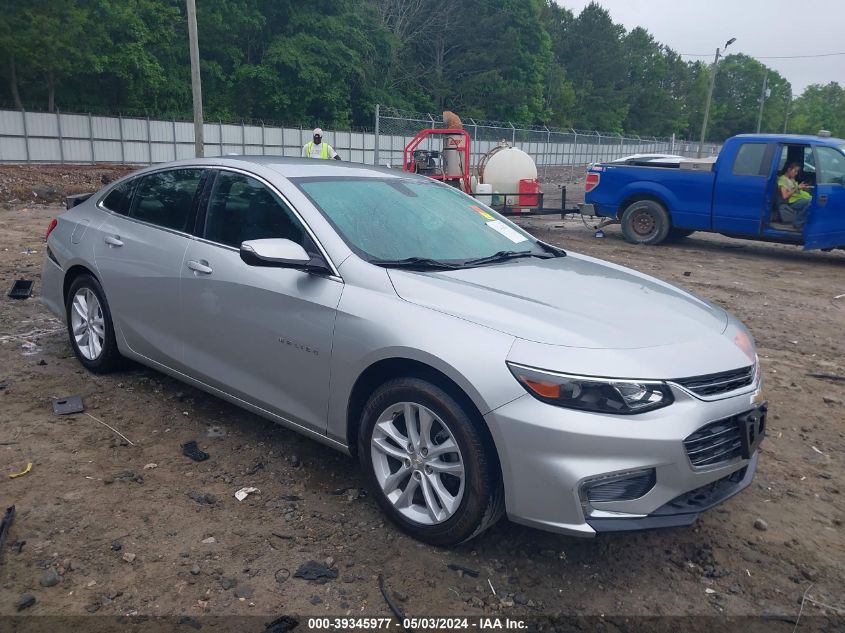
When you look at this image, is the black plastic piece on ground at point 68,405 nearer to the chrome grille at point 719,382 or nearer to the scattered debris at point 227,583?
the scattered debris at point 227,583

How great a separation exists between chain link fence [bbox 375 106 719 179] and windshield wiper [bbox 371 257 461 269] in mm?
16154

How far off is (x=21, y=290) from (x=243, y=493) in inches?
195

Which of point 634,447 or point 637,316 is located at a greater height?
point 637,316

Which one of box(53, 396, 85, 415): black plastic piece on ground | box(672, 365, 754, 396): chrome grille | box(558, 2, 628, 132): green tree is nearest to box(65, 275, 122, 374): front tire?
box(53, 396, 85, 415): black plastic piece on ground

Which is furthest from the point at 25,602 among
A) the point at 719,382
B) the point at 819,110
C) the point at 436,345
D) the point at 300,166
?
the point at 819,110

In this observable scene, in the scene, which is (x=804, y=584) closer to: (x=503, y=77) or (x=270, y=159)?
(x=270, y=159)

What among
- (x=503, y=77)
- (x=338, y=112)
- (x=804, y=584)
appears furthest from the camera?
(x=503, y=77)

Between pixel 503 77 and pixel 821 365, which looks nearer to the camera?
pixel 821 365

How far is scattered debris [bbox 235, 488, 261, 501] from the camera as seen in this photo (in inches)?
140

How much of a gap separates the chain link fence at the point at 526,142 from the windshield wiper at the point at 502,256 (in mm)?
15567

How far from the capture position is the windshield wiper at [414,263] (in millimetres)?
3451

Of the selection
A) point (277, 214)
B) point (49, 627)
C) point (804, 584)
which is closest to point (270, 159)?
point (277, 214)

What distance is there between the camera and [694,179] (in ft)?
40.1

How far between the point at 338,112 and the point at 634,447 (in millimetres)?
42228
